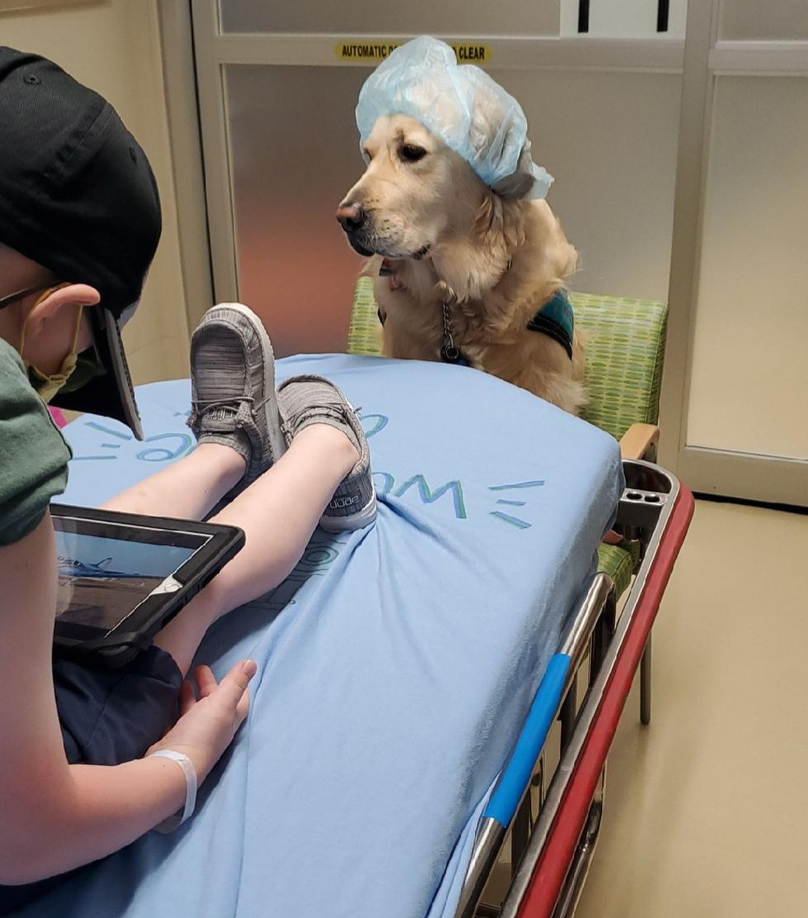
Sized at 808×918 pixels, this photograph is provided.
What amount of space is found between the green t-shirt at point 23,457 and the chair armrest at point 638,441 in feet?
3.90

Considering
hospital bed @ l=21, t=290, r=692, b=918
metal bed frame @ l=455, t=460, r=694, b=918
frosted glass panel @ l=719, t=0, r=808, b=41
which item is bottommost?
metal bed frame @ l=455, t=460, r=694, b=918

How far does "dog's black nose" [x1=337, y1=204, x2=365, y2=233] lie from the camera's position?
1907 mm

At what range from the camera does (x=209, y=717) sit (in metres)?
0.96

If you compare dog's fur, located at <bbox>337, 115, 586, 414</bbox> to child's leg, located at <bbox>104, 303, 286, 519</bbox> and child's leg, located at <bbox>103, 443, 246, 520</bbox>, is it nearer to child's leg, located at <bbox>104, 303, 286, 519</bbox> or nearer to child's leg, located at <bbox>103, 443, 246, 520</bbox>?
child's leg, located at <bbox>104, 303, 286, 519</bbox>

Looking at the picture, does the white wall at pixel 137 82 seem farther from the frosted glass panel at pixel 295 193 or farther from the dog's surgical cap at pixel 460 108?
the dog's surgical cap at pixel 460 108

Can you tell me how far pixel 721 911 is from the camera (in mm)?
1558

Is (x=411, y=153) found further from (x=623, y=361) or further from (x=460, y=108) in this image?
(x=623, y=361)

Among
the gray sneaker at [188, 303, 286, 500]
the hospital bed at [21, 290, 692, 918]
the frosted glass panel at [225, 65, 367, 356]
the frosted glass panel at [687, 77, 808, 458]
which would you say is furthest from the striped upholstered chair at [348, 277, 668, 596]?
the frosted glass panel at [225, 65, 367, 356]

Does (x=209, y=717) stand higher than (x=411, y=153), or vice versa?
(x=411, y=153)

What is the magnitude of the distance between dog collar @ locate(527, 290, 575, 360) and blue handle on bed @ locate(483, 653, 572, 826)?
2.89 ft

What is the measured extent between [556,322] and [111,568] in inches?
42.6

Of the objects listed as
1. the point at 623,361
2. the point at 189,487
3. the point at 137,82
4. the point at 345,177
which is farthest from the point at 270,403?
the point at 137,82

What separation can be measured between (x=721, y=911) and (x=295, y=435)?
3.10 ft

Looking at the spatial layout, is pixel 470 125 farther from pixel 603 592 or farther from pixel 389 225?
pixel 603 592
